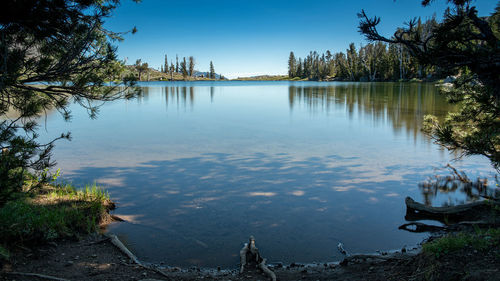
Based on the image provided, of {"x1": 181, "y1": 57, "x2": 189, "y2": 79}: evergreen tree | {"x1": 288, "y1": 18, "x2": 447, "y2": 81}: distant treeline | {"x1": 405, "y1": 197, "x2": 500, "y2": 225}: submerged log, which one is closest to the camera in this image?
{"x1": 405, "y1": 197, "x2": 500, "y2": 225}: submerged log

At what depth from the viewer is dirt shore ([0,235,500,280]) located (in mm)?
3611

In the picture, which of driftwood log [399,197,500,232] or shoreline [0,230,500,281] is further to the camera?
driftwood log [399,197,500,232]

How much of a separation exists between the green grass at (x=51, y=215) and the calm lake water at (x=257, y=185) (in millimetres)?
582

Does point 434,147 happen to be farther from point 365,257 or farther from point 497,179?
point 365,257

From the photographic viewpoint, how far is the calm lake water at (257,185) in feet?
18.8

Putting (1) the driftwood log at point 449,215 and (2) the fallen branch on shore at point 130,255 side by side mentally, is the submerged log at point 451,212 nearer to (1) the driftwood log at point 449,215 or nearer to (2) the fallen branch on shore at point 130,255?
(1) the driftwood log at point 449,215

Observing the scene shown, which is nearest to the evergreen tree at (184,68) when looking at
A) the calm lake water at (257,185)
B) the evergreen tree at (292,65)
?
the evergreen tree at (292,65)

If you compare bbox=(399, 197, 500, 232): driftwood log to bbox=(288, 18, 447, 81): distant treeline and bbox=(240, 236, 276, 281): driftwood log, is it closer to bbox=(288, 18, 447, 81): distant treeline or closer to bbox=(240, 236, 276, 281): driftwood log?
bbox=(240, 236, 276, 281): driftwood log

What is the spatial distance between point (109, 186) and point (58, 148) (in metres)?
5.65

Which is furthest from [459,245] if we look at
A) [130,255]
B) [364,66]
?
[364,66]

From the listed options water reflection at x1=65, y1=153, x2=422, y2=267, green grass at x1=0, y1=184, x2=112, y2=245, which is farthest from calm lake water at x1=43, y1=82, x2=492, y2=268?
green grass at x1=0, y1=184, x2=112, y2=245

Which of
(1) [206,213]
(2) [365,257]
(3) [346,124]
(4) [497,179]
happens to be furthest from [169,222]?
(3) [346,124]

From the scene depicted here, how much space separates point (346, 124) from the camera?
61.7 ft

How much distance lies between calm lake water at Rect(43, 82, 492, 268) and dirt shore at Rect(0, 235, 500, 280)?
0.48 m
